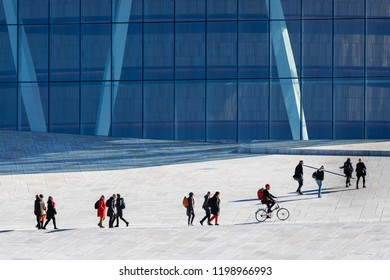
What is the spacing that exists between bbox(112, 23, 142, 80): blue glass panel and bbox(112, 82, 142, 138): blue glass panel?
0.46 m

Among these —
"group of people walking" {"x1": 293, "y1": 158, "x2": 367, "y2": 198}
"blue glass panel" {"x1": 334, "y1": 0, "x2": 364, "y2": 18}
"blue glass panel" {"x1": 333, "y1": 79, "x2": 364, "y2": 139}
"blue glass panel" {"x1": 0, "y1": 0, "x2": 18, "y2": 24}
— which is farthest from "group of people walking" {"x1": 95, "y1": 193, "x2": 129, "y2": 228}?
"blue glass panel" {"x1": 0, "y1": 0, "x2": 18, "y2": 24}

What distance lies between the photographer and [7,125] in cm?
5616

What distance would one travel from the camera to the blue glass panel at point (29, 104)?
2197 inches

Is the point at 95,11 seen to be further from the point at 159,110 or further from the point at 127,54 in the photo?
the point at 159,110

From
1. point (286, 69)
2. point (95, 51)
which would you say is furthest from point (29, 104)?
point (286, 69)

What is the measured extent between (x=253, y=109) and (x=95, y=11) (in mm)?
8555

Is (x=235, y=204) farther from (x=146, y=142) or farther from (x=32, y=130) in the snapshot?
(x=32, y=130)

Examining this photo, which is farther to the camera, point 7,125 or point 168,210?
point 7,125

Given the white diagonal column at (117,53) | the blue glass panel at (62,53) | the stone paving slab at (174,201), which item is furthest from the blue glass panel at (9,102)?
the white diagonal column at (117,53)

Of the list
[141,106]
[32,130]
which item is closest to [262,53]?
[141,106]

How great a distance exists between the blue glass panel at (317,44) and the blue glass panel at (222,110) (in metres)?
3.52
